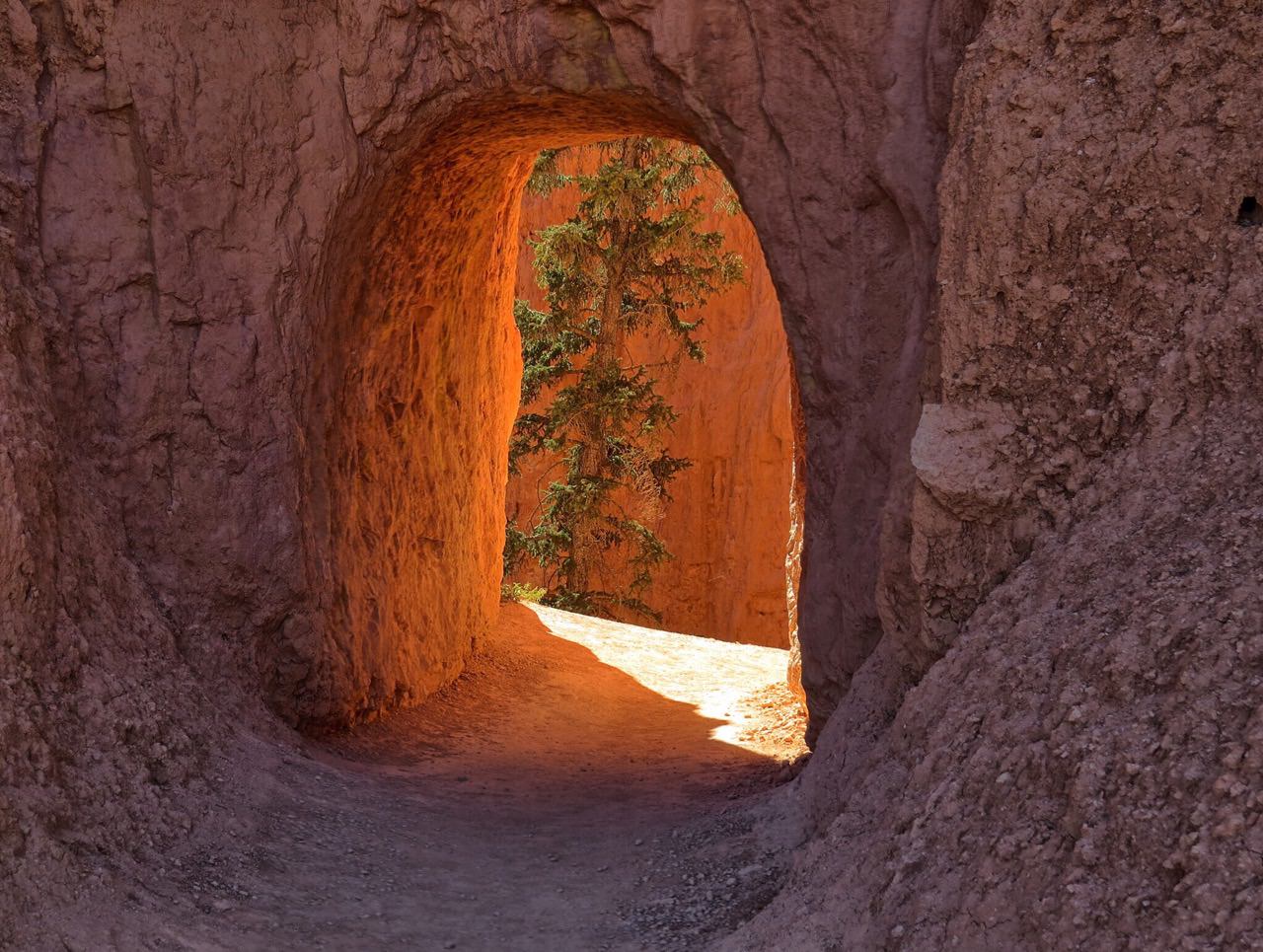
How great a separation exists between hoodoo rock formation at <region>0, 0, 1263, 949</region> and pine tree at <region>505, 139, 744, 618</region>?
6.51 metres

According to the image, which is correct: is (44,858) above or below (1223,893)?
below

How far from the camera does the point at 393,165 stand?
278 inches

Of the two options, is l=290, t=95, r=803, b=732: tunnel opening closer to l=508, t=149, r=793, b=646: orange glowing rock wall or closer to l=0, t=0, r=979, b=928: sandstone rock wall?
l=0, t=0, r=979, b=928: sandstone rock wall

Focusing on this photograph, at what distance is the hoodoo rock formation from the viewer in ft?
11.3

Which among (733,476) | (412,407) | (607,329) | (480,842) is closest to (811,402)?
(480,842)

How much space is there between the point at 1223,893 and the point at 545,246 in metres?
13.8

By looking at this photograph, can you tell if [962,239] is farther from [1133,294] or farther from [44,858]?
[44,858]

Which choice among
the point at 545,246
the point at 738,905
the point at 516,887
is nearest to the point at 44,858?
the point at 516,887

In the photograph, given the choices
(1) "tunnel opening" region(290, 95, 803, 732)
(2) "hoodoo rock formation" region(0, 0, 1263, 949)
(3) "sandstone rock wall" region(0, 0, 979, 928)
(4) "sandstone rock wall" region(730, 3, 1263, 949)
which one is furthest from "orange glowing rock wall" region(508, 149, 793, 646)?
(4) "sandstone rock wall" region(730, 3, 1263, 949)

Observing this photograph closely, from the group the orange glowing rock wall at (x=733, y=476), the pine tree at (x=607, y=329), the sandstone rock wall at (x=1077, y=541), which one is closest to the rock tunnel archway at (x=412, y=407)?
the sandstone rock wall at (x=1077, y=541)

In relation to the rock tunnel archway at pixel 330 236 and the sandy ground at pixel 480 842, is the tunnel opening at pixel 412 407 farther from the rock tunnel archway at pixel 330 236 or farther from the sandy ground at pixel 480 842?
the sandy ground at pixel 480 842

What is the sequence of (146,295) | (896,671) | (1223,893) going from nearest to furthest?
1. (1223,893)
2. (896,671)
3. (146,295)

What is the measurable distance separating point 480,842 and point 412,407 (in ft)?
12.4

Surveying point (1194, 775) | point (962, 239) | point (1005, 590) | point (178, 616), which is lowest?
Result: point (178, 616)
